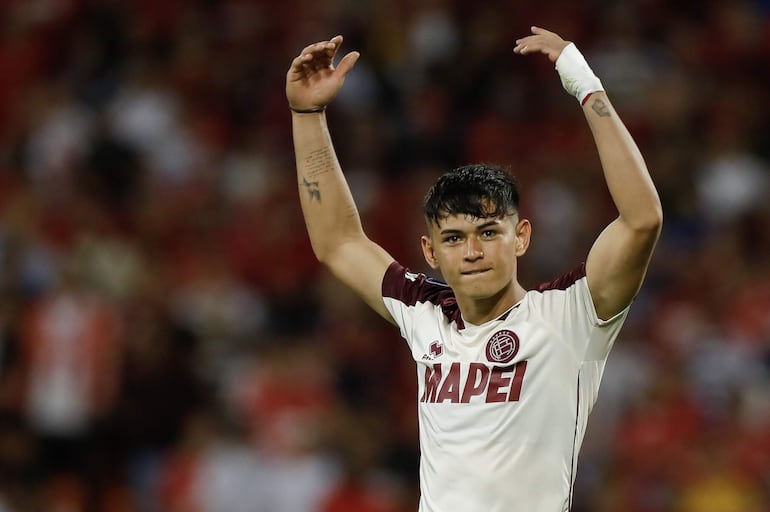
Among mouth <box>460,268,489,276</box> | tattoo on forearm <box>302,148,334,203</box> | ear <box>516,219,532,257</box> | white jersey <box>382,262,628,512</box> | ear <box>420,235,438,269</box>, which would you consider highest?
tattoo on forearm <box>302,148,334,203</box>

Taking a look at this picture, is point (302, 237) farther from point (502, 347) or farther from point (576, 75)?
point (576, 75)

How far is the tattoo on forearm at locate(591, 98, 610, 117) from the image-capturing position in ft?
11.7

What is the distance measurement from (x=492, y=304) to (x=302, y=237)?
18.7 ft

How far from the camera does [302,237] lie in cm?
948

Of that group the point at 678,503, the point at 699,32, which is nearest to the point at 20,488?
the point at 678,503

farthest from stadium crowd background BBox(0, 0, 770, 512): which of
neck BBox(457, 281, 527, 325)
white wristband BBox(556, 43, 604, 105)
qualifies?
white wristband BBox(556, 43, 604, 105)

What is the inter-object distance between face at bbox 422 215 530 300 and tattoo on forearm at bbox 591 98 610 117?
0.40 m

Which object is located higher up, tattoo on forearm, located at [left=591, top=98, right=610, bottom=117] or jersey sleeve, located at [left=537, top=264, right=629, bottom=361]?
tattoo on forearm, located at [left=591, top=98, right=610, bottom=117]

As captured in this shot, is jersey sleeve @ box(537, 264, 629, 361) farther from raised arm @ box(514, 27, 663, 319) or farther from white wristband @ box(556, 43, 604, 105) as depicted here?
white wristband @ box(556, 43, 604, 105)

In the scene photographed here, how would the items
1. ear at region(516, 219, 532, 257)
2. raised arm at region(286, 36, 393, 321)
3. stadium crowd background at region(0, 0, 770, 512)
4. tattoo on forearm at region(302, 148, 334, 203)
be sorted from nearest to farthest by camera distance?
ear at region(516, 219, 532, 257) → raised arm at region(286, 36, 393, 321) → tattoo on forearm at region(302, 148, 334, 203) → stadium crowd background at region(0, 0, 770, 512)

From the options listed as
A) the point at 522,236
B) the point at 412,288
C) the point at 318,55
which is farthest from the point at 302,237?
the point at 522,236

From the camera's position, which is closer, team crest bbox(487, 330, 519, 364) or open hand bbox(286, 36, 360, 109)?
team crest bbox(487, 330, 519, 364)

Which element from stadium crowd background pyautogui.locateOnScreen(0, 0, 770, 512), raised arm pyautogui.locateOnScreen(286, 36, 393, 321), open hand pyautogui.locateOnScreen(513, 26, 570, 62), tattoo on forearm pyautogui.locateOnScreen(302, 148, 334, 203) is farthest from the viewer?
stadium crowd background pyautogui.locateOnScreen(0, 0, 770, 512)

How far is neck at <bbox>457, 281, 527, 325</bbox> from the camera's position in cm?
384
